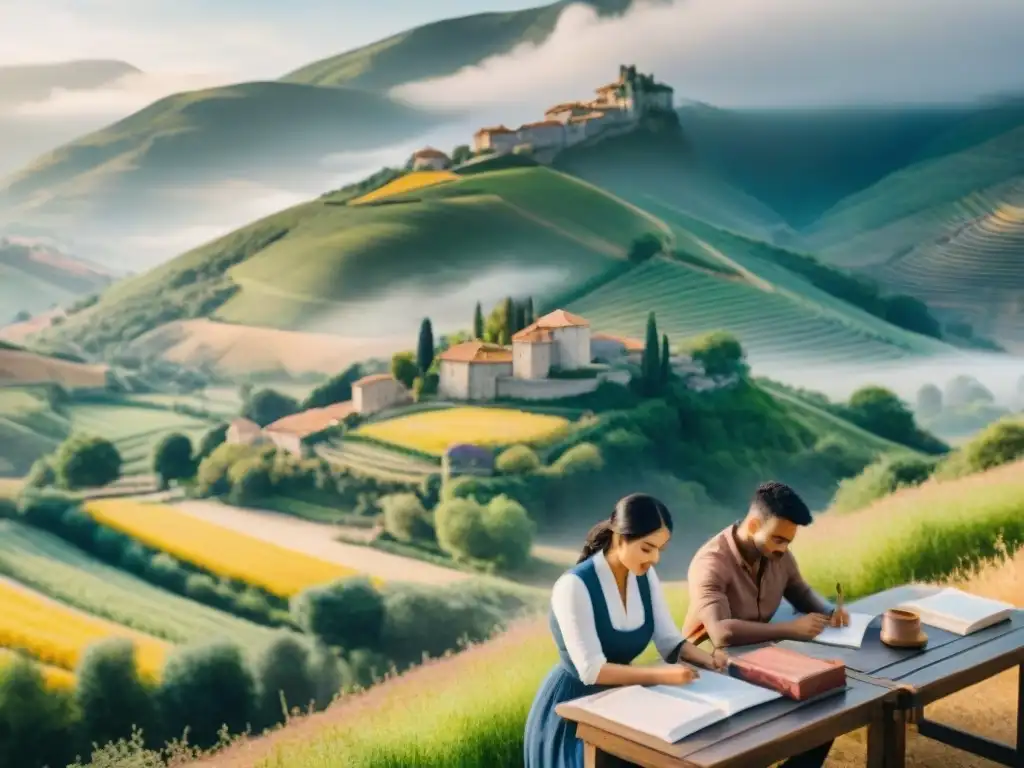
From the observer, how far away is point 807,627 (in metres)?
3.96

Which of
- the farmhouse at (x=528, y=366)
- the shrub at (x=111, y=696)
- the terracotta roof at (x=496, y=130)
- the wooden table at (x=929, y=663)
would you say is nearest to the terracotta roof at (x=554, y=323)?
the farmhouse at (x=528, y=366)

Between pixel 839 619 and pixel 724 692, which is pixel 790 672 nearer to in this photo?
pixel 724 692

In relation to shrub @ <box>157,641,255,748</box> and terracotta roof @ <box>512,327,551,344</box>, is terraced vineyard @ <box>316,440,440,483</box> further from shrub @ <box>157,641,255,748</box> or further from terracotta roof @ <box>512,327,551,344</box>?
shrub @ <box>157,641,255,748</box>

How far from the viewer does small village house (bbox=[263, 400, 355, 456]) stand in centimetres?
1013

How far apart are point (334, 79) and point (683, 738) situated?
8878mm

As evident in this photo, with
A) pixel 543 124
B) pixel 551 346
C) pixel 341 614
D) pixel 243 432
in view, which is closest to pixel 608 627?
pixel 341 614

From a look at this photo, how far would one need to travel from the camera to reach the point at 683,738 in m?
3.10

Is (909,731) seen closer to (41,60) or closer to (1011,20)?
(41,60)

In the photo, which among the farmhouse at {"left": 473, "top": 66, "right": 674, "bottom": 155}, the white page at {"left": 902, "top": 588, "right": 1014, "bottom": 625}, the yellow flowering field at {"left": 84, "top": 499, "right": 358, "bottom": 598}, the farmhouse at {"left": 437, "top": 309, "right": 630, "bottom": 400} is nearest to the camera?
the white page at {"left": 902, "top": 588, "right": 1014, "bottom": 625}

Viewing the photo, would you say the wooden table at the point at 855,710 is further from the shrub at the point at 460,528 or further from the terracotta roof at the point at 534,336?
the terracotta roof at the point at 534,336

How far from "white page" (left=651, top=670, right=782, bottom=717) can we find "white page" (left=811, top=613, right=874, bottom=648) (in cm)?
62

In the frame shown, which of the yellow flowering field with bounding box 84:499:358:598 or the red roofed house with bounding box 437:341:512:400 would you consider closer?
the yellow flowering field with bounding box 84:499:358:598

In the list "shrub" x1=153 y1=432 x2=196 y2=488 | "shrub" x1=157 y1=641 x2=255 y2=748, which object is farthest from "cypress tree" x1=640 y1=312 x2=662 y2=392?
"shrub" x1=157 y1=641 x2=255 y2=748

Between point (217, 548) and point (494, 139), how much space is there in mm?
4799
